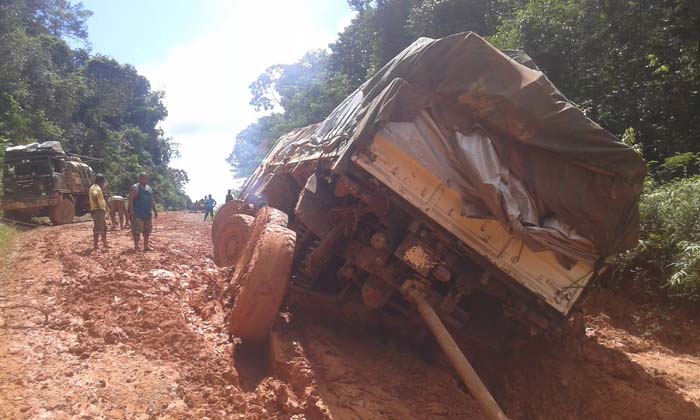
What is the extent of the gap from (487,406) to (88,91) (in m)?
32.5

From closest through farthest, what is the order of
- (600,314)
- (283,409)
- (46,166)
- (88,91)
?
1. (283,409)
2. (600,314)
3. (46,166)
4. (88,91)

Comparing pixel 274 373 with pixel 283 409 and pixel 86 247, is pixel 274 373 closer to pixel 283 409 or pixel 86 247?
pixel 283 409

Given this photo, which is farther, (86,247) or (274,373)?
(86,247)

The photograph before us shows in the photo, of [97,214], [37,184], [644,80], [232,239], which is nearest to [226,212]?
[232,239]

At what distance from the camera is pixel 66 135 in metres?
24.9

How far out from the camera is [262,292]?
369 cm

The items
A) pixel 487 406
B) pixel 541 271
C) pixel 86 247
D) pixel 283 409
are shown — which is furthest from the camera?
pixel 86 247

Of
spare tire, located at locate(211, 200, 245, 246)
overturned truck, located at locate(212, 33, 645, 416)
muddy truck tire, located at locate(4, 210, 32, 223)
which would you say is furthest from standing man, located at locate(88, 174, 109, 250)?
muddy truck tire, located at locate(4, 210, 32, 223)

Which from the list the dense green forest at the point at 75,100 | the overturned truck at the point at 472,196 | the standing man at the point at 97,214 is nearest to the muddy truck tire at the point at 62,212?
the dense green forest at the point at 75,100

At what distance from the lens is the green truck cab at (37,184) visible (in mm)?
12969

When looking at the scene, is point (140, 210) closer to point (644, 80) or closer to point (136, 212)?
point (136, 212)

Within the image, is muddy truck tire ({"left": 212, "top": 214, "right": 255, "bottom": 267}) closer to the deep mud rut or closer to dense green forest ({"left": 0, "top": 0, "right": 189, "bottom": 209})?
the deep mud rut

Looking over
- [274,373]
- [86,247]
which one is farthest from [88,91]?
[274,373]

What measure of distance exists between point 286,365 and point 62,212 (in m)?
13.4
